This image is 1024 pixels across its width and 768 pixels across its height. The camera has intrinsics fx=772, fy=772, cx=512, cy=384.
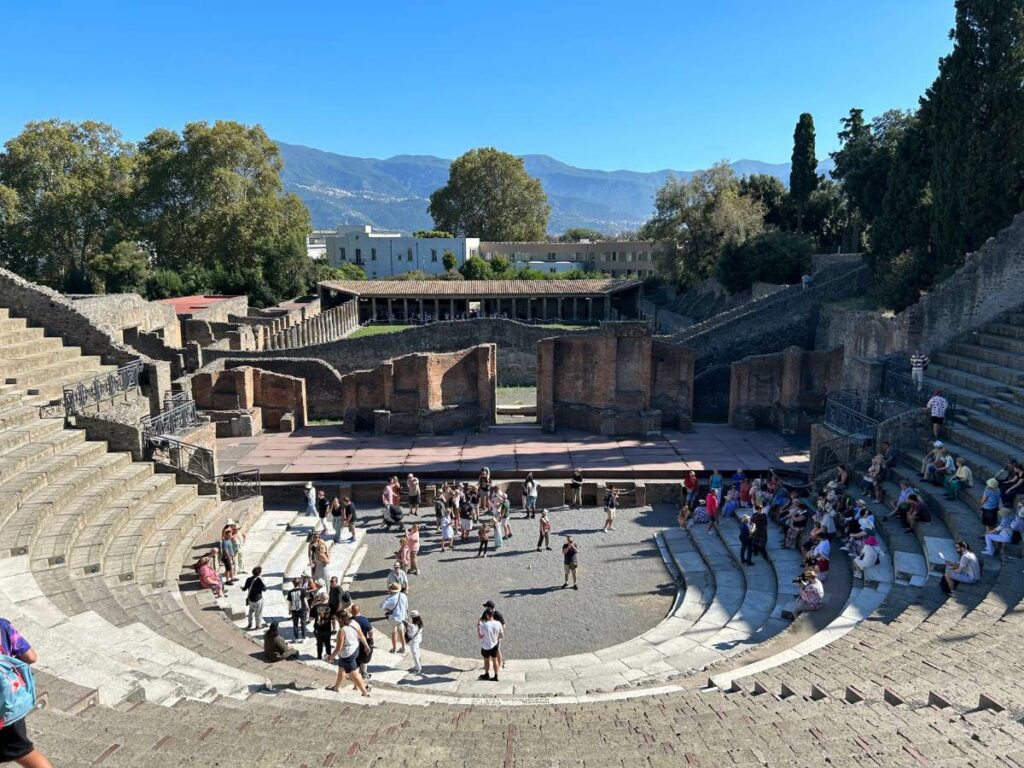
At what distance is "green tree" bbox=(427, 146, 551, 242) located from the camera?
8144cm

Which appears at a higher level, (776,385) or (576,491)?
(776,385)

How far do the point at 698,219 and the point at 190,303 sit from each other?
32255 mm

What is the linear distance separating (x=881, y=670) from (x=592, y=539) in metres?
8.41

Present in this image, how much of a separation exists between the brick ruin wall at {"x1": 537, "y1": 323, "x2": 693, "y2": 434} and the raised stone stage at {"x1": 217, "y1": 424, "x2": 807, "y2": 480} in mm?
699

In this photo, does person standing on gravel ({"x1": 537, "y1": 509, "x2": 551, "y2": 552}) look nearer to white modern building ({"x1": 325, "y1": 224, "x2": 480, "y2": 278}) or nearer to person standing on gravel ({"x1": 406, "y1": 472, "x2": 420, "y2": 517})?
person standing on gravel ({"x1": 406, "y1": 472, "x2": 420, "y2": 517})

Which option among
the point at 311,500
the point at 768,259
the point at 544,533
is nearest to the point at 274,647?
the point at 544,533

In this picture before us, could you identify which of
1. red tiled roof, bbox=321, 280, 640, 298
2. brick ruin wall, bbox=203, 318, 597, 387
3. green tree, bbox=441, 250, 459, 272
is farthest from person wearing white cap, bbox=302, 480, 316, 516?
green tree, bbox=441, 250, 459, 272

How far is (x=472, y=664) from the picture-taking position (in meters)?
11.9

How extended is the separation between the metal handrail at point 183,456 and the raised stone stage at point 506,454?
2.07 m

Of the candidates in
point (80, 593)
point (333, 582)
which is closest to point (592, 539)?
point (333, 582)

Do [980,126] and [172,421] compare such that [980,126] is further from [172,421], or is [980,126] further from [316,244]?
[316,244]

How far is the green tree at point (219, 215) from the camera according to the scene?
2185 inches

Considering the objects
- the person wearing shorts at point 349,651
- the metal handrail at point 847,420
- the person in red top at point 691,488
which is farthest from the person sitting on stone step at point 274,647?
the metal handrail at point 847,420

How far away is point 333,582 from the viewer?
11898 millimetres
